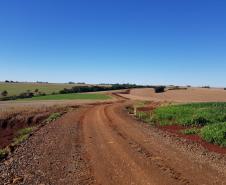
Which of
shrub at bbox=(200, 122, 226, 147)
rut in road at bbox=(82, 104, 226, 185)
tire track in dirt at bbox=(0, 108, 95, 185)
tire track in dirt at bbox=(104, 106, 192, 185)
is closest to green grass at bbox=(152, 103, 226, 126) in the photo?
shrub at bbox=(200, 122, 226, 147)

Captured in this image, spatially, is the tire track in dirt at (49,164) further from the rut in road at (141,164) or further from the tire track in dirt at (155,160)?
the tire track in dirt at (155,160)

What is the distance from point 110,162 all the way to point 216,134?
774cm

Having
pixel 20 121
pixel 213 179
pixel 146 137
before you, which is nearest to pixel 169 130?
pixel 146 137

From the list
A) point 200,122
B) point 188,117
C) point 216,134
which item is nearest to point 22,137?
point 216,134

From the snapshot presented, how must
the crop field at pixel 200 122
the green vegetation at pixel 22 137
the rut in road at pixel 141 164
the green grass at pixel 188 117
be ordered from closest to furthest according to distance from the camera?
the rut in road at pixel 141 164
the crop field at pixel 200 122
the green vegetation at pixel 22 137
the green grass at pixel 188 117

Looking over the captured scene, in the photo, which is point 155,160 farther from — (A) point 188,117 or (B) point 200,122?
(A) point 188,117

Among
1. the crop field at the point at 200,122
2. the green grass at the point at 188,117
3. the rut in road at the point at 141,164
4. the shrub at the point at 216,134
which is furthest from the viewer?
the green grass at the point at 188,117

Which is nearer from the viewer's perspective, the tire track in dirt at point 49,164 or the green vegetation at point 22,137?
the tire track in dirt at point 49,164

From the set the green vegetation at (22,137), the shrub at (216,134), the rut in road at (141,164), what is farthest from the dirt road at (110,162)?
the shrub at (216,134)

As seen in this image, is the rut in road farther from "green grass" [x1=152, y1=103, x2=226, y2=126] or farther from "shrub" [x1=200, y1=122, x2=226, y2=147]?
"green grass" [x1=152, y1=103, x2=226, y2=126]

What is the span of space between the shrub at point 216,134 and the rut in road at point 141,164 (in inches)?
107

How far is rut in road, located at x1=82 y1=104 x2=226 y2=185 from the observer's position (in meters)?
11.4

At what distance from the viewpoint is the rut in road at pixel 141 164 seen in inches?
447

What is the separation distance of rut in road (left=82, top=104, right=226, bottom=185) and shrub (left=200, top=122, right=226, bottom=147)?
107 inches
